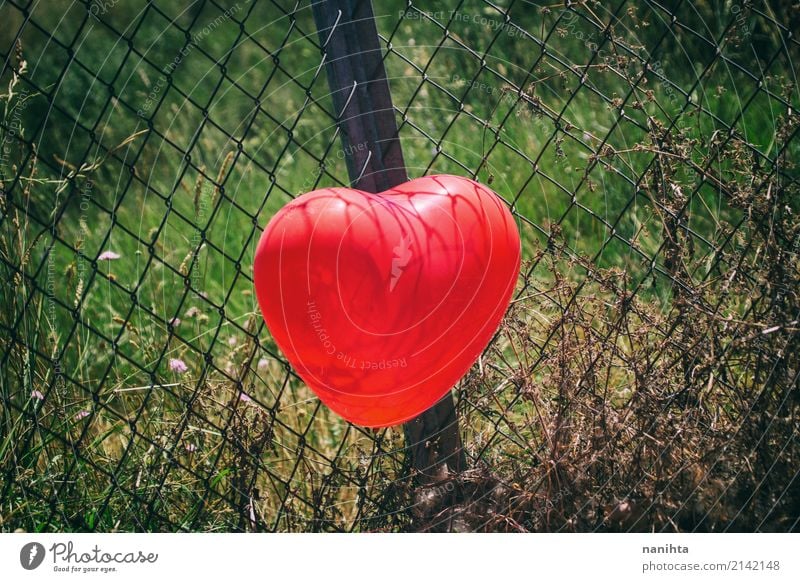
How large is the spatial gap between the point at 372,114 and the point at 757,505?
48.6 inches

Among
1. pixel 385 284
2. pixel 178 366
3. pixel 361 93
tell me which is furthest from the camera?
pixel 178 366

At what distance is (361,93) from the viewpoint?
6.56ft

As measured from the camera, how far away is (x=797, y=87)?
9.23 feet

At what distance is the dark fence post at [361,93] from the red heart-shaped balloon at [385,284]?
169 millimetres

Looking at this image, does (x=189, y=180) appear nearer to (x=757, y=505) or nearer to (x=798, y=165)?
(x=798, y=165)

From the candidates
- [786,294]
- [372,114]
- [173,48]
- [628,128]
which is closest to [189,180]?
[173,48]

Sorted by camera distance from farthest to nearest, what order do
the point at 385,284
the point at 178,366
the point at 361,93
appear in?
the point at 178,366 < the point at 361,93 < the point at 385,284
